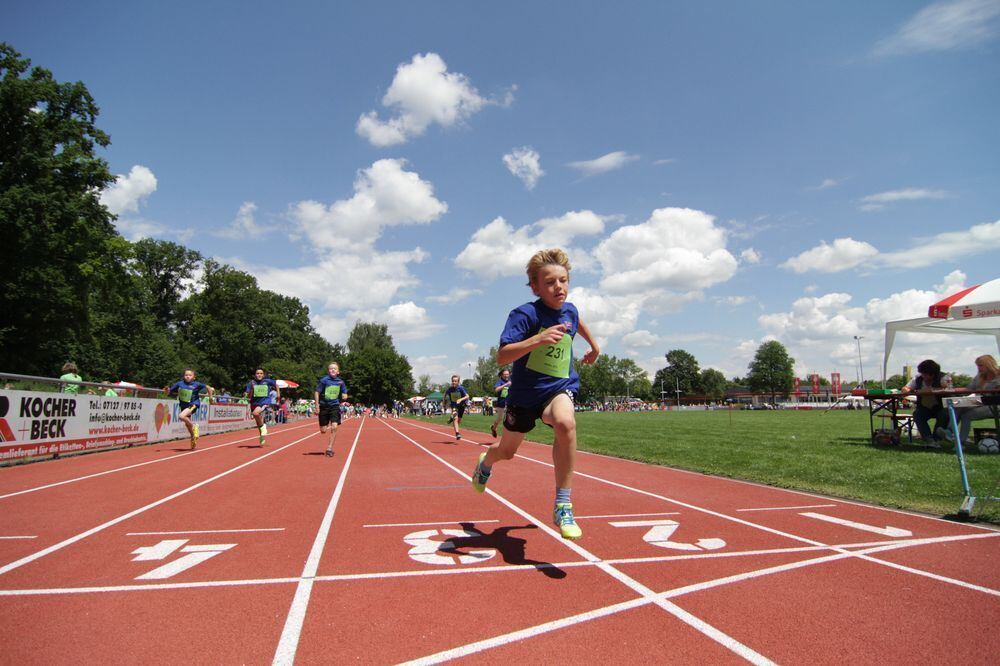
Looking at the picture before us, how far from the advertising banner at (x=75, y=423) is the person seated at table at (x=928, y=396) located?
17340 millimetres

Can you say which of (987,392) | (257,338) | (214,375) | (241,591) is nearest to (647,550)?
(241,591)

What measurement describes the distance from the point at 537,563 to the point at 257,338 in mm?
76346

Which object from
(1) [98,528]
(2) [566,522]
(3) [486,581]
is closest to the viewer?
(3) [486,581]

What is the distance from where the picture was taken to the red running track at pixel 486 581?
8.85ft

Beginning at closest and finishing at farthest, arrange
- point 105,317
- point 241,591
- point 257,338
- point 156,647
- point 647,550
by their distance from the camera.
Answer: point 156,647
point 241,591
point 647,550
point 105,317
point 257,338

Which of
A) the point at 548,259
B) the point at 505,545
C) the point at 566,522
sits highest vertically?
the point at 548,259

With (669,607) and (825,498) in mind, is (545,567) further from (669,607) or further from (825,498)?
(825,498)

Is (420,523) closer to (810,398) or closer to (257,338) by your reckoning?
(257,338)

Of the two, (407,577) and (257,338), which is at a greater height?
(257,338)

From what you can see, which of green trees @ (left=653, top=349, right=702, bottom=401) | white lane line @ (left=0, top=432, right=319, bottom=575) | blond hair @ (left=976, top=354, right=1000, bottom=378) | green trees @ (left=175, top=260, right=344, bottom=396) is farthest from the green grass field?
green trees @ (left=653, top=349, right=702, bottom=401)

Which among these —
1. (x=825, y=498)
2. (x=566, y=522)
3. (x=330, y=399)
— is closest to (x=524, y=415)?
(x=566, y=522)

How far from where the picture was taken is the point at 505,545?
4.62 m

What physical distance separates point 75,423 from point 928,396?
1873 cm

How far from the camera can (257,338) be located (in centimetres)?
7325
